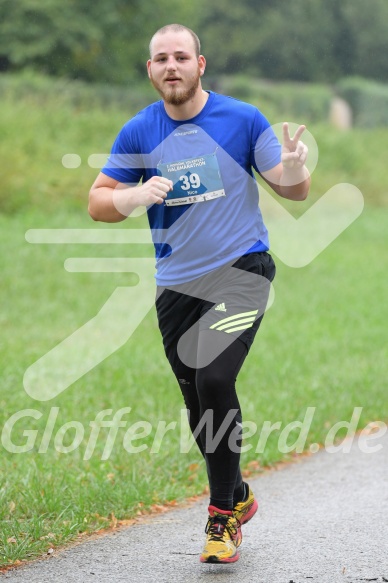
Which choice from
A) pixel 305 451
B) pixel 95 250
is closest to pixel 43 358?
pixel 305 451

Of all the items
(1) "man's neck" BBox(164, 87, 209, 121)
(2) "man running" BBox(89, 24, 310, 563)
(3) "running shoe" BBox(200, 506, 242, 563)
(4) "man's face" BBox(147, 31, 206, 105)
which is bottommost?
(3) "running shoe" BBox(200, 506, 242, 563)

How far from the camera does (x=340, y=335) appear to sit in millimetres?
13641

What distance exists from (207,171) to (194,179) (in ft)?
0.23

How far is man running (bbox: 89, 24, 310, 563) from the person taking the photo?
490 centimetres

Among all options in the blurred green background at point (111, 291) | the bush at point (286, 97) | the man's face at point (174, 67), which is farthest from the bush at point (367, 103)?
the man's face at point (174, 67)

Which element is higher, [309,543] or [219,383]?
[219,383]

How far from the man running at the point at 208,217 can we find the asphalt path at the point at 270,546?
21 cm

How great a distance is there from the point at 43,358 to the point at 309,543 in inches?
249

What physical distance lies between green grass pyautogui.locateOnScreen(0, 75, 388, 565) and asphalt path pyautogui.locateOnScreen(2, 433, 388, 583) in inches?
9.2

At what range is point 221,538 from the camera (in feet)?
16.0

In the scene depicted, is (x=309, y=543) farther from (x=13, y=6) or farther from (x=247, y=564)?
(x=13, y=6)

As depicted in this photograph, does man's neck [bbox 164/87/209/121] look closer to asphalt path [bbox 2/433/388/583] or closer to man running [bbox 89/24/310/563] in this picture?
man running [bbox 89/24/310/563]

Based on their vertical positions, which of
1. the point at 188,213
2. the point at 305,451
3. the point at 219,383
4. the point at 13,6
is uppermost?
the point at 13,6

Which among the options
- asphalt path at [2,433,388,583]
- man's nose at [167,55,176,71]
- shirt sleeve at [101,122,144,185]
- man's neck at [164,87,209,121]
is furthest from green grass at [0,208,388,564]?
man's nose at [167,55,176,71]
